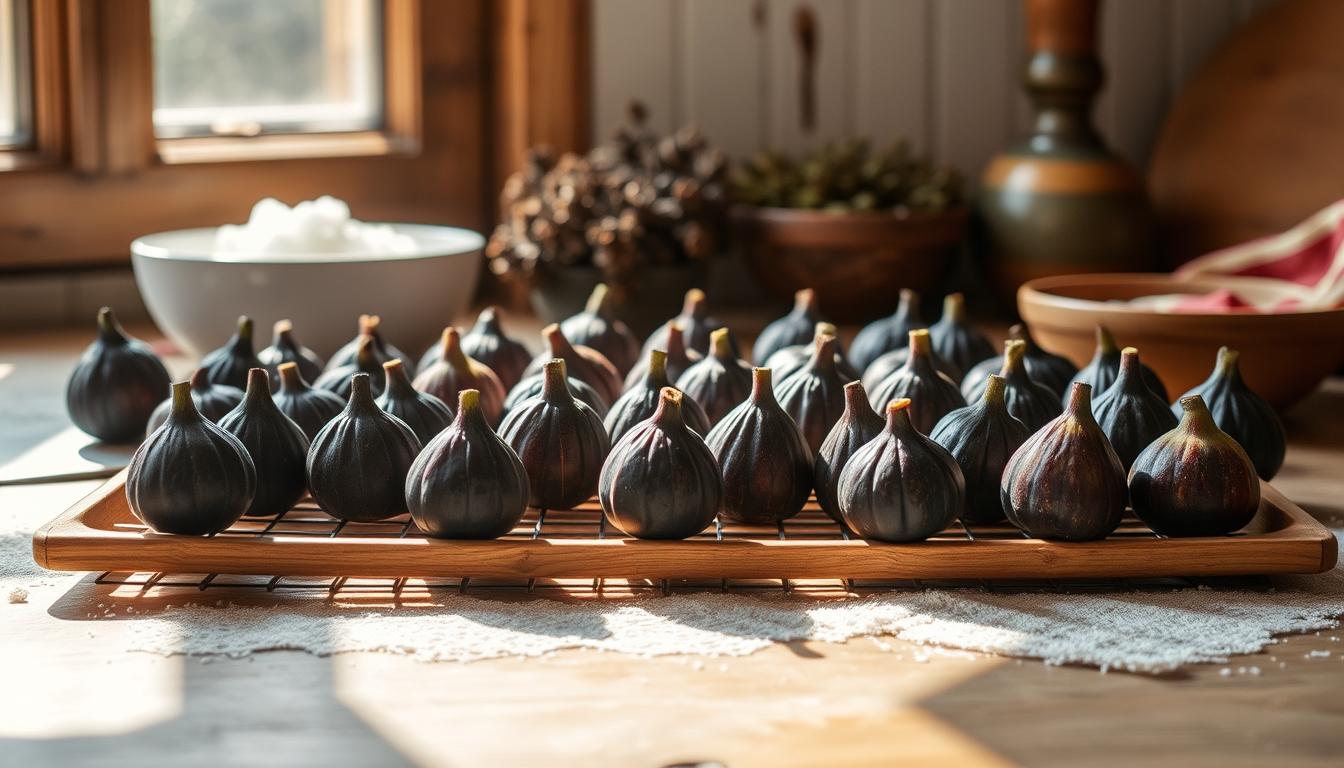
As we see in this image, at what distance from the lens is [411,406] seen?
0.83 m

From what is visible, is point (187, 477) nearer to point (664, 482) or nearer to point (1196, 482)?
point (664, 482)

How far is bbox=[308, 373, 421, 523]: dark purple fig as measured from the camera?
0.77 m

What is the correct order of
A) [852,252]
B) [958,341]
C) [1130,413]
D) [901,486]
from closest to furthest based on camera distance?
[901,486], [1130,413], [958,341], [852,252]

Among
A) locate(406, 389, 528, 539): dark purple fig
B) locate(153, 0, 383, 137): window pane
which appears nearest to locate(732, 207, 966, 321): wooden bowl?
locate(153, 0, 383, 137): window pane

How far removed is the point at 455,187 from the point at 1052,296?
26.5 inches

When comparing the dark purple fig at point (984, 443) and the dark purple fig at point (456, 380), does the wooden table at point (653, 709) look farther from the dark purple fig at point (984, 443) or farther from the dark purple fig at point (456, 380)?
the dark purple fig at point (456, 380)

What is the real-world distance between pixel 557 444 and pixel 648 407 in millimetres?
65

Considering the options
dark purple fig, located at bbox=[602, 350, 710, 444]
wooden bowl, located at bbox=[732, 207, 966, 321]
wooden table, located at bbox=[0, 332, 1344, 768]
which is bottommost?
wooden table, located at bbox=[0, 332, 1344, 768]

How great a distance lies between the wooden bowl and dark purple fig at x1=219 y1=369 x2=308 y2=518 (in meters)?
0.73

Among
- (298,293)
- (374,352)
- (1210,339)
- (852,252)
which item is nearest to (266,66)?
(298,293)

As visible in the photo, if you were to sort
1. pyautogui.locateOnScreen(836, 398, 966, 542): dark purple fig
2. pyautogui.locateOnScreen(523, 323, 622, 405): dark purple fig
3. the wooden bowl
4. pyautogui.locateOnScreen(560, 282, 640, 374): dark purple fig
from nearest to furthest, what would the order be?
pyautogui.locateOnScreen(836, 398, 966, 542): dark purple fig
pyautogui.locateOnScreen(523, 323, 622, 405): dark purple fig
pyautogui.locateOnScreen(560, 282, 640, 374): dark purple fig
the wooden bowl

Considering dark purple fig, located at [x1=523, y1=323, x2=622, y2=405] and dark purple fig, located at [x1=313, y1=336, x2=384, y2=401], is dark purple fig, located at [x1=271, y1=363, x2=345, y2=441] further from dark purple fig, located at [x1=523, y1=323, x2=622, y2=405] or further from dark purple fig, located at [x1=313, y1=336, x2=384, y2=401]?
dark purple fig, located at [x1=523, y1=323, x2=622, y2=405]

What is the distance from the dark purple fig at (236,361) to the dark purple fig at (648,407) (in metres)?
0.24

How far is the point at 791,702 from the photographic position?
2.00 ft
